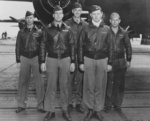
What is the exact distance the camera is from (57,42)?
4.09 meters

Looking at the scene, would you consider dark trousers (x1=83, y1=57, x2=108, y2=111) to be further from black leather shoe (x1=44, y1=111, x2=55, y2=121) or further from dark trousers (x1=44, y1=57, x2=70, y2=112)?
black leather shoe (x1=44, y1=111, x2=55, y2=121)

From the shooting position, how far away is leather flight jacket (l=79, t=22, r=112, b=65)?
161 inches

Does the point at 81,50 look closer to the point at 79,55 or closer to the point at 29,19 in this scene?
A: the point at 79,55

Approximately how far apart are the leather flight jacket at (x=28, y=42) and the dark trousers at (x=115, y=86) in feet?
4.94

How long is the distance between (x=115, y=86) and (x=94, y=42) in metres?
1.12

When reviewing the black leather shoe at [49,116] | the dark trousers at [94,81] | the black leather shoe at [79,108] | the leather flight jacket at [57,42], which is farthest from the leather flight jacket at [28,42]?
the black leather shoe at [79,108]

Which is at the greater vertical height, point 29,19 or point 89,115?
point 29,19

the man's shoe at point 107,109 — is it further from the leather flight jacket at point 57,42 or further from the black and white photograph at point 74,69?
the leather flight jacket at point 57,42

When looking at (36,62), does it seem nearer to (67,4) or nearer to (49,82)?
(49,82)

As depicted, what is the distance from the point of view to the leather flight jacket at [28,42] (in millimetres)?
4527

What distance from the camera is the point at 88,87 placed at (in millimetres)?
4207

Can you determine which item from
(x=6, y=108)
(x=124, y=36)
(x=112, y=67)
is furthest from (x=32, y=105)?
(x=124, y=36)

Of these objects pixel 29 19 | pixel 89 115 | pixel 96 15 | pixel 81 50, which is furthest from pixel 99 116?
pixel 29 19

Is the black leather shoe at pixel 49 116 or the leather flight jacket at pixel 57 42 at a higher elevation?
the leather flight jacket at pixel 57 42
